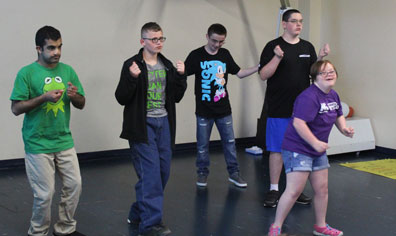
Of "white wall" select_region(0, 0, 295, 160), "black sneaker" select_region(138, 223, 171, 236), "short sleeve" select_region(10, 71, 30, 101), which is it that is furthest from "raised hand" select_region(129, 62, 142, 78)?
"white wall" select_region(0, 0, 295, 160)

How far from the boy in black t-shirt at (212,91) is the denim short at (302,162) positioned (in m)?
1.35

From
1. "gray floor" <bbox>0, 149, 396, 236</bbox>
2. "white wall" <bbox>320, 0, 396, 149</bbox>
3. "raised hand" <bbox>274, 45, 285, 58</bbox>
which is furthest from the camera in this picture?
"white wall" <bbox>320, 0, 396, 149</bbox>

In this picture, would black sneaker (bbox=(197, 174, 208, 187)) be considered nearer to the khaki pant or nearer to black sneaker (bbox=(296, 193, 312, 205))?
black sneaker (bbox=(296, 193, 312, 205))

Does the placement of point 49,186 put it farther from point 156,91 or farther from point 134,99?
point 156,91

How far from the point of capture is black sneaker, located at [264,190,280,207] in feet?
13.7

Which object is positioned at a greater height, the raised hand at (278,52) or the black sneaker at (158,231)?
the raised hand at (278,52)

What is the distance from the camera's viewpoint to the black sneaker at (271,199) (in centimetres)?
418

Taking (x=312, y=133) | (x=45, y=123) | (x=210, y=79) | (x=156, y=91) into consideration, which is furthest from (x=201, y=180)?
(x=45, y=123)

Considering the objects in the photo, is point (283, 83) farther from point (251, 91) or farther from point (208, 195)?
point (251, 91)

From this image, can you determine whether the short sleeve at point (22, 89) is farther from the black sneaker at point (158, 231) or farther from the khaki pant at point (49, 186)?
the black sneaker at point (158, 231)

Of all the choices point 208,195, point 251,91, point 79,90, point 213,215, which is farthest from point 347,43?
point 79,90

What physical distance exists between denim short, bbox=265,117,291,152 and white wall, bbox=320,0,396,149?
2.80 meters

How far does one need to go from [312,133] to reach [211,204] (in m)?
1.25

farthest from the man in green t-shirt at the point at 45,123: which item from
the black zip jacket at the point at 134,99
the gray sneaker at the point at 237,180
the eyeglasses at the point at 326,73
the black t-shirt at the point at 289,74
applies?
the gray sneaker at the point at 237,180
